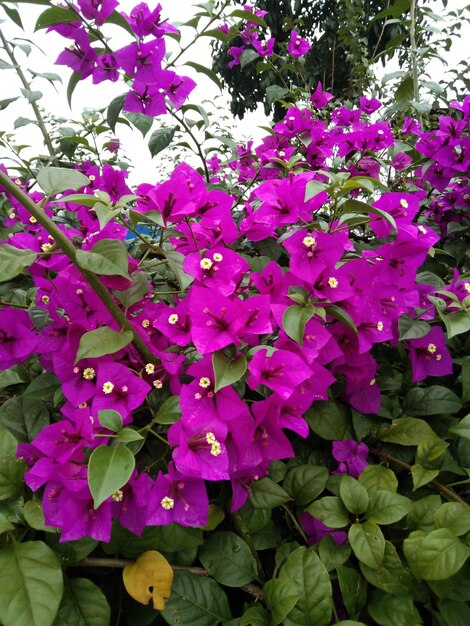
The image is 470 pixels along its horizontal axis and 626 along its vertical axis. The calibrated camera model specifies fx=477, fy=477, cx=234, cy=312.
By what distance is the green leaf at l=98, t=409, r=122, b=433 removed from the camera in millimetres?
521

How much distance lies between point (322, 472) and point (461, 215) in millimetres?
816

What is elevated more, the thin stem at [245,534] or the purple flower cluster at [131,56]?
the purple flower cluster at [131,56]

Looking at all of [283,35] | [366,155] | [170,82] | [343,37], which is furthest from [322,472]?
[283,35]

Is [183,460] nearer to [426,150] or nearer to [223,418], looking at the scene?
[223,418]

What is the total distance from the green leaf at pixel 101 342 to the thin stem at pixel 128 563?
269 millimetres

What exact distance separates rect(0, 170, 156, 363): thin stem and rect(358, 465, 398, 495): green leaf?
14.1 inches

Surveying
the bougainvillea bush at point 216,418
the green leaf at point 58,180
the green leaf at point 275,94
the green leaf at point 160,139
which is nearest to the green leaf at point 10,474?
the bougainvillea bush at point 216,418

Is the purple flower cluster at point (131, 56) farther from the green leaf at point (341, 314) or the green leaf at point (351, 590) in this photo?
the green leaf at point (351, 590)

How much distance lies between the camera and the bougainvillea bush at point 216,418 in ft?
1.83

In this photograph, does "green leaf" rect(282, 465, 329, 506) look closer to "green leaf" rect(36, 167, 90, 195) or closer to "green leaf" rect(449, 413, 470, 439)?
"green leaf" rect(449, 413, 470, 439)

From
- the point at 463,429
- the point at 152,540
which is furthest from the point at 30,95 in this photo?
the point at 463,429

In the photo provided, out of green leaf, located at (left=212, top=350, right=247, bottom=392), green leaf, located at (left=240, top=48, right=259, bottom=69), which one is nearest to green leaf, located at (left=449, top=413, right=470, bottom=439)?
green leaf, located at (left=212, top=350, right=247, bottom=392)

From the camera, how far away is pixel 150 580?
0.58 metres

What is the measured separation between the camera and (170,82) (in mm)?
870
